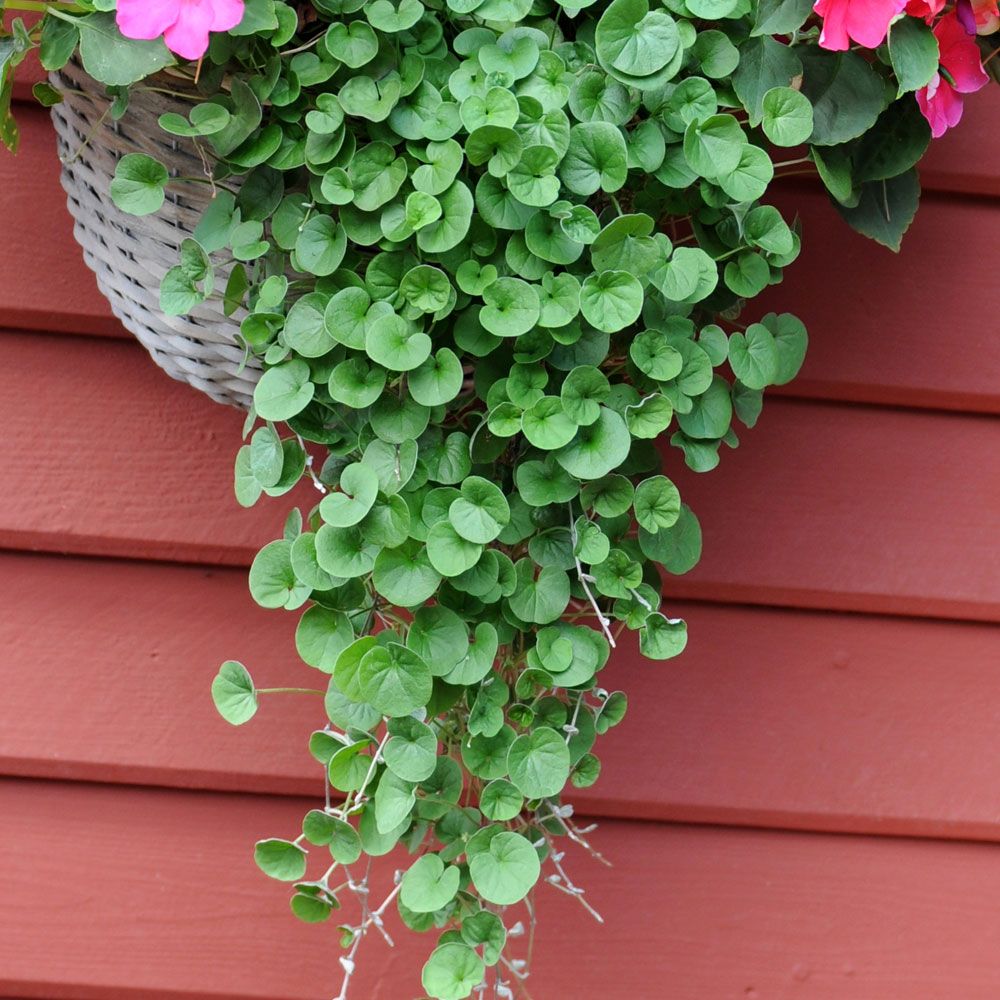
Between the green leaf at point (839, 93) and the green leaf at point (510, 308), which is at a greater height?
the green leaf at point (839, 93)

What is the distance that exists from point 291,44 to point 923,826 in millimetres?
881

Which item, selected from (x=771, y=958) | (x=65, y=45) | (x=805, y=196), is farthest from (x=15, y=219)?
(x=771, y=958)

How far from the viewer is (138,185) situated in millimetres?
645

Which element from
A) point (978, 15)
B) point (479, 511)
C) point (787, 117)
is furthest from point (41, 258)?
point (978, 15)

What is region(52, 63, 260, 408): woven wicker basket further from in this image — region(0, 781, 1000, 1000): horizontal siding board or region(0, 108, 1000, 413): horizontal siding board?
region(0, 781, 1000, 1000): horizontal siding board

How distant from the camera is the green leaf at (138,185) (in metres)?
0.64

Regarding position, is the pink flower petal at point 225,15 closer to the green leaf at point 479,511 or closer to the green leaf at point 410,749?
the green leaf at point 479,511

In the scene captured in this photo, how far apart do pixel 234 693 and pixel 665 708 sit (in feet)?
1.48

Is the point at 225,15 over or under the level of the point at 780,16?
under

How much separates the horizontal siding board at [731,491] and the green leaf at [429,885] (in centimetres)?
36

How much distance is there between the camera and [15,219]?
92 cm

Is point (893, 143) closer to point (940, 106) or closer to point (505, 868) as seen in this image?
point (940, 106)

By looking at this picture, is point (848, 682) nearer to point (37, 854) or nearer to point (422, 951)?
point (422, 951)

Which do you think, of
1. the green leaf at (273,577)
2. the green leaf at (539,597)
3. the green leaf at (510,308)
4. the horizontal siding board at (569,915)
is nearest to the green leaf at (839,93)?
the green leaf at (510,308)
